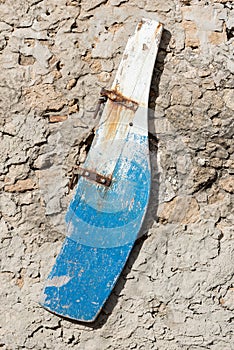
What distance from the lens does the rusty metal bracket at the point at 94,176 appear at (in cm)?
380

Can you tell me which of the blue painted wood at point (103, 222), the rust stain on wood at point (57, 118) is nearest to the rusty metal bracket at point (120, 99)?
the blue painted wood at point (103, 222)

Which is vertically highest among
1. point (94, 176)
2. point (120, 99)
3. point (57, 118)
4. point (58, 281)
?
point (120, 99)

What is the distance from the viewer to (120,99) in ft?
12.6

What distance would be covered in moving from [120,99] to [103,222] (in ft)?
1.81

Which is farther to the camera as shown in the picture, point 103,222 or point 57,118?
point 57,118

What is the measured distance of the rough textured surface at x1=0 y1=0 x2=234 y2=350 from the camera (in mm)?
3824

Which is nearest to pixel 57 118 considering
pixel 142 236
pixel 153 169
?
pixel 153 169

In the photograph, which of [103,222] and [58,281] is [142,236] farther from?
[58,281]

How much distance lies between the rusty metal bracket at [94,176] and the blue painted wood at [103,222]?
0.6 inches

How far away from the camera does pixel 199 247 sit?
12.5 ft

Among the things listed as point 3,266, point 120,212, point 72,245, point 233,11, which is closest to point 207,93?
point 233,11

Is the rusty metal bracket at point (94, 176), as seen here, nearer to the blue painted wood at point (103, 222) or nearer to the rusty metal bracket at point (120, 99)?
the blue painted wood at point (103, 222)

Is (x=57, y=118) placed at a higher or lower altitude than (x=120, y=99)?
lower

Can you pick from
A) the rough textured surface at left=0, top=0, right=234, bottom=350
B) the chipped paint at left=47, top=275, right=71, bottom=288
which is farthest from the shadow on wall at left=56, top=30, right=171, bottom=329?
the chipped paint at left=47, top=275, right=71, bottom=288
